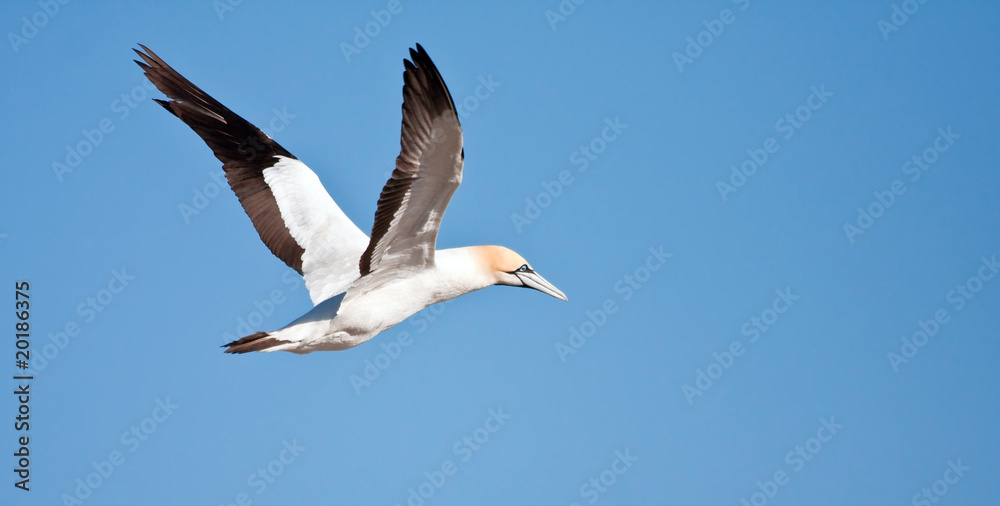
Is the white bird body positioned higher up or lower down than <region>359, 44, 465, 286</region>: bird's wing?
lower down

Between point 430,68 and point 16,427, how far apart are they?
8.57 meters

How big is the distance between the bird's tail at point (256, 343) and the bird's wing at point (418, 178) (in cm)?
106

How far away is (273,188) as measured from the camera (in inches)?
486

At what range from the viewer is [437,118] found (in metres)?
8.21

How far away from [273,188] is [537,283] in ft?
12.2

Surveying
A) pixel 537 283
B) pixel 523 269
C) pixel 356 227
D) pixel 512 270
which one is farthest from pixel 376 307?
pixel 356 227

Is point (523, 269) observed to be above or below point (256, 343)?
above

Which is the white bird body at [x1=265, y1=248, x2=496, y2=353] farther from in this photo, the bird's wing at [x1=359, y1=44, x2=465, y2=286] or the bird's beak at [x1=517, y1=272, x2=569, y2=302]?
the bird's beak at [x1=517, y1=272, x2=569, y2=302]

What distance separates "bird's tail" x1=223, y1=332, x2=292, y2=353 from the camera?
30.9 ft

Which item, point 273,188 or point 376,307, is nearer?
point 376,307

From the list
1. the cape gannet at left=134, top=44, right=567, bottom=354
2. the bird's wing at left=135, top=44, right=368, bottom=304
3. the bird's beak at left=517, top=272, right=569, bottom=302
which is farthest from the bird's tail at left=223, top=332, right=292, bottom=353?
the bird's beak at left=517, top=272, right=569, bottom=302

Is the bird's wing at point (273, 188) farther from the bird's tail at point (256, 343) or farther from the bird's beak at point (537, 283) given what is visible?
the bird's beak at point (537, 283)

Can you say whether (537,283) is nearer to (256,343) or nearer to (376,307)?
(376,307)

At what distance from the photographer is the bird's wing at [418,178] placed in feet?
26.7
